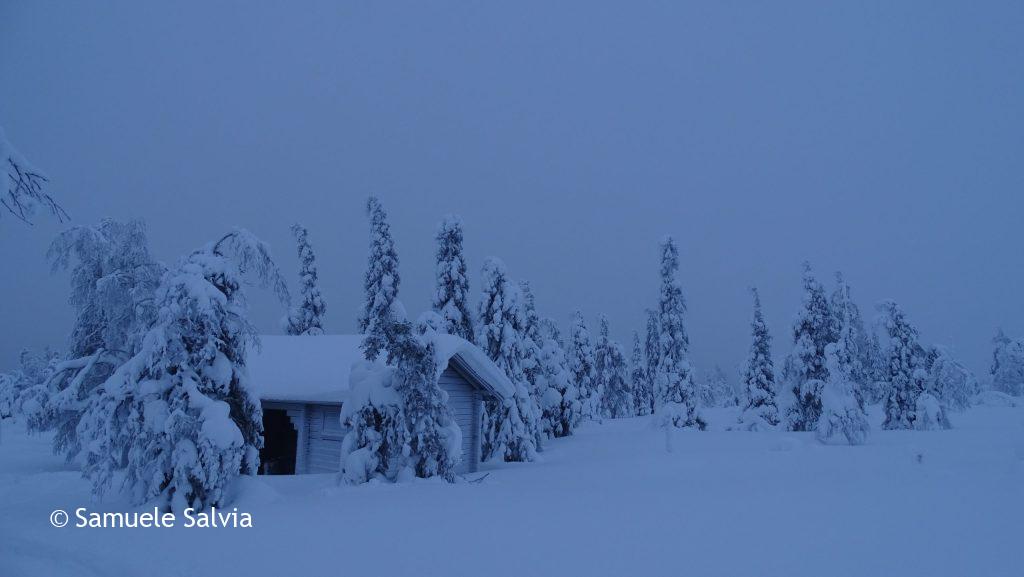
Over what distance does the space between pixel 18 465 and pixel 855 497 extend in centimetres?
2559

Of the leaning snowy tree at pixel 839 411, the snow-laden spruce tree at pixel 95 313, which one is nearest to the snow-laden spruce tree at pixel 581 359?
the leaning snowy tree at pixel 839 411

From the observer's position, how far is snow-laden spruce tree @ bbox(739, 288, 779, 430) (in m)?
39.3

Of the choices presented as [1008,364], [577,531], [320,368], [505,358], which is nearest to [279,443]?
[320,368]

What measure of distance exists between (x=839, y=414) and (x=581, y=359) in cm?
2353

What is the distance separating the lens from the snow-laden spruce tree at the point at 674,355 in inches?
1448

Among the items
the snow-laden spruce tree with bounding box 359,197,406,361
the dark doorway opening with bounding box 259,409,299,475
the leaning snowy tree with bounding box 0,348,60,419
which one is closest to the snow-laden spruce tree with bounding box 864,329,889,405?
the snow-laden spruce tree with bounding box 359,197,406,361

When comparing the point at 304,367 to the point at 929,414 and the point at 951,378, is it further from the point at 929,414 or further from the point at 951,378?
the point at 951,378

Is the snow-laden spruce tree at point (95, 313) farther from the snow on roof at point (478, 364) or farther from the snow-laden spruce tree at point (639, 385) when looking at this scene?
the snow-laden spruce tree at point (639, 385)

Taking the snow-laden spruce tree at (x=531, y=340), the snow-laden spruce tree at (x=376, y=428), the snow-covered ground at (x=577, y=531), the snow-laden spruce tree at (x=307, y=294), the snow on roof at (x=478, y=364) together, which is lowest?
the snow-covered ground at (x=577, y=531)

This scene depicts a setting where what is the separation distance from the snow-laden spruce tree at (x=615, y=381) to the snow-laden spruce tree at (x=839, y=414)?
107ft

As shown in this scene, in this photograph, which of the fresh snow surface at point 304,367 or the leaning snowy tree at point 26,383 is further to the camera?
the leaning snowy tree at point 26,383

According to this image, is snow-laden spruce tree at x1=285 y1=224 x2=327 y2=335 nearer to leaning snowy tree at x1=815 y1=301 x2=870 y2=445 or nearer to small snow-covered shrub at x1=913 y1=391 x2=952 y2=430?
leaning snowy tree at x1=815 y1=301 x2=870 y2=445

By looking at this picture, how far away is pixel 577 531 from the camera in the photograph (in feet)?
24.2

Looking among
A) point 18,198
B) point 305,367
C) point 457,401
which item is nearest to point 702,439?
point 457,401
